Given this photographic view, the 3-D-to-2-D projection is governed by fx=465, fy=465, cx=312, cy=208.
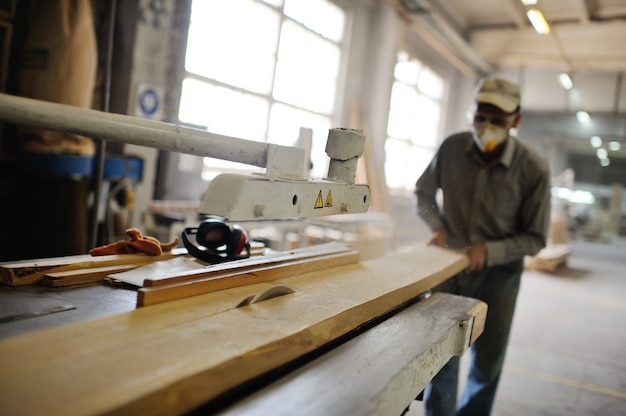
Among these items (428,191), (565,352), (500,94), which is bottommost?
(565,352)

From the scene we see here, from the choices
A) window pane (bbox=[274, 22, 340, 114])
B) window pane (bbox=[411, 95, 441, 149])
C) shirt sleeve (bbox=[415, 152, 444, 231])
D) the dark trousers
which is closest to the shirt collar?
shirt sleeve (bbox=[415, 152, 444, 231])

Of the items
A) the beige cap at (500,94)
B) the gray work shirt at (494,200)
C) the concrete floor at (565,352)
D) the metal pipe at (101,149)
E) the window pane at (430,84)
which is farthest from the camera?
the window pane at (430,84)

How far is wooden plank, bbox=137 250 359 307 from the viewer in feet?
3.03

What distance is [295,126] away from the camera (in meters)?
5.39

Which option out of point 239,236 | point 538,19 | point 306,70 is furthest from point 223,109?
point 538,19

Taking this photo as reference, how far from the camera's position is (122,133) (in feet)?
3.25

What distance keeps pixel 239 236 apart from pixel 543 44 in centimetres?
717

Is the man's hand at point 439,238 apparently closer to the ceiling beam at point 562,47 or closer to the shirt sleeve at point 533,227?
the shirt sleeve at point 533,227

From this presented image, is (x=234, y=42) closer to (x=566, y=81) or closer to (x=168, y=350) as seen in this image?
(x=168, y=350)

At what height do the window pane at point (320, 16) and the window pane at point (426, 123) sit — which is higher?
the window pane at point (320, 16)

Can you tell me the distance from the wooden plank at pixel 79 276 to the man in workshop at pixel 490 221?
1.39 m

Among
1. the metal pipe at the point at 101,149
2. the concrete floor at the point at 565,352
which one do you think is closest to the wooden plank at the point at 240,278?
the metal pipe at the point at 101,149

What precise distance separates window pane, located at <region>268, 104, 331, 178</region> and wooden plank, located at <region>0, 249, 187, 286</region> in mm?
3434

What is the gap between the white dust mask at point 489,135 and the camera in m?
2.00
